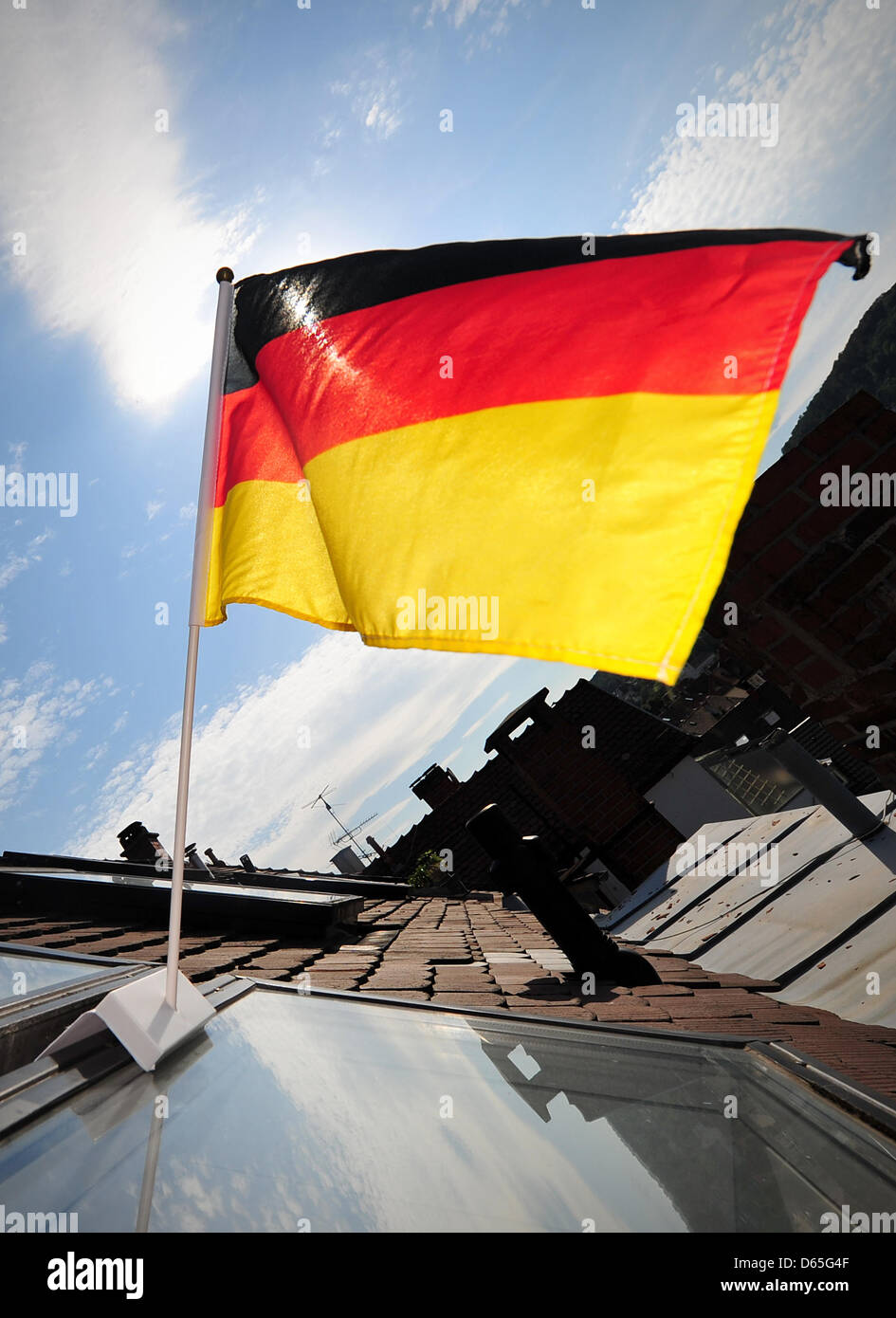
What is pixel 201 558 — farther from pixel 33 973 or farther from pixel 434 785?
pixel 434 785

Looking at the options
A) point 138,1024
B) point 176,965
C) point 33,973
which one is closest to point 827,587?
point 176,965

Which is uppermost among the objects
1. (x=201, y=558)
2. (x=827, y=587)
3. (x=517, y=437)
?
(x=517, y=437)

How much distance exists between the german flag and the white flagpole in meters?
0.17

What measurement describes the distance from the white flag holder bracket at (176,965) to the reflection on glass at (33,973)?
268 millimetres

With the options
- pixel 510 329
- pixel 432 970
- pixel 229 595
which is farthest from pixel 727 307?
pixel 432 970

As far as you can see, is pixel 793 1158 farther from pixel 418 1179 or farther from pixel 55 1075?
pixel 55 1075

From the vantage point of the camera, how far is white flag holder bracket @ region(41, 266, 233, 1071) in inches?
69.0

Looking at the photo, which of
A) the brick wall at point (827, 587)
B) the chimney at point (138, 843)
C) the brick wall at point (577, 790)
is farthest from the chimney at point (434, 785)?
the brick wall at point (827, 587)

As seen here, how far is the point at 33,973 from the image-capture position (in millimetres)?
2316

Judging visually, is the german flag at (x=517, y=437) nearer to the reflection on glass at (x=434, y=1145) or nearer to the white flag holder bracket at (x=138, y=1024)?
the reflection on glass at (x=434, y=1145)

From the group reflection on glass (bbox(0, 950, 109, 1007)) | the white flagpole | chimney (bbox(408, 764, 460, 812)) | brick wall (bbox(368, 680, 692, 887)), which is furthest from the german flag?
chimney (bbox(408, 764, 460, 812))

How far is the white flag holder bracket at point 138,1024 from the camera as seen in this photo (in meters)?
1.72

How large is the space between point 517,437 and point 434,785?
66.8ft
